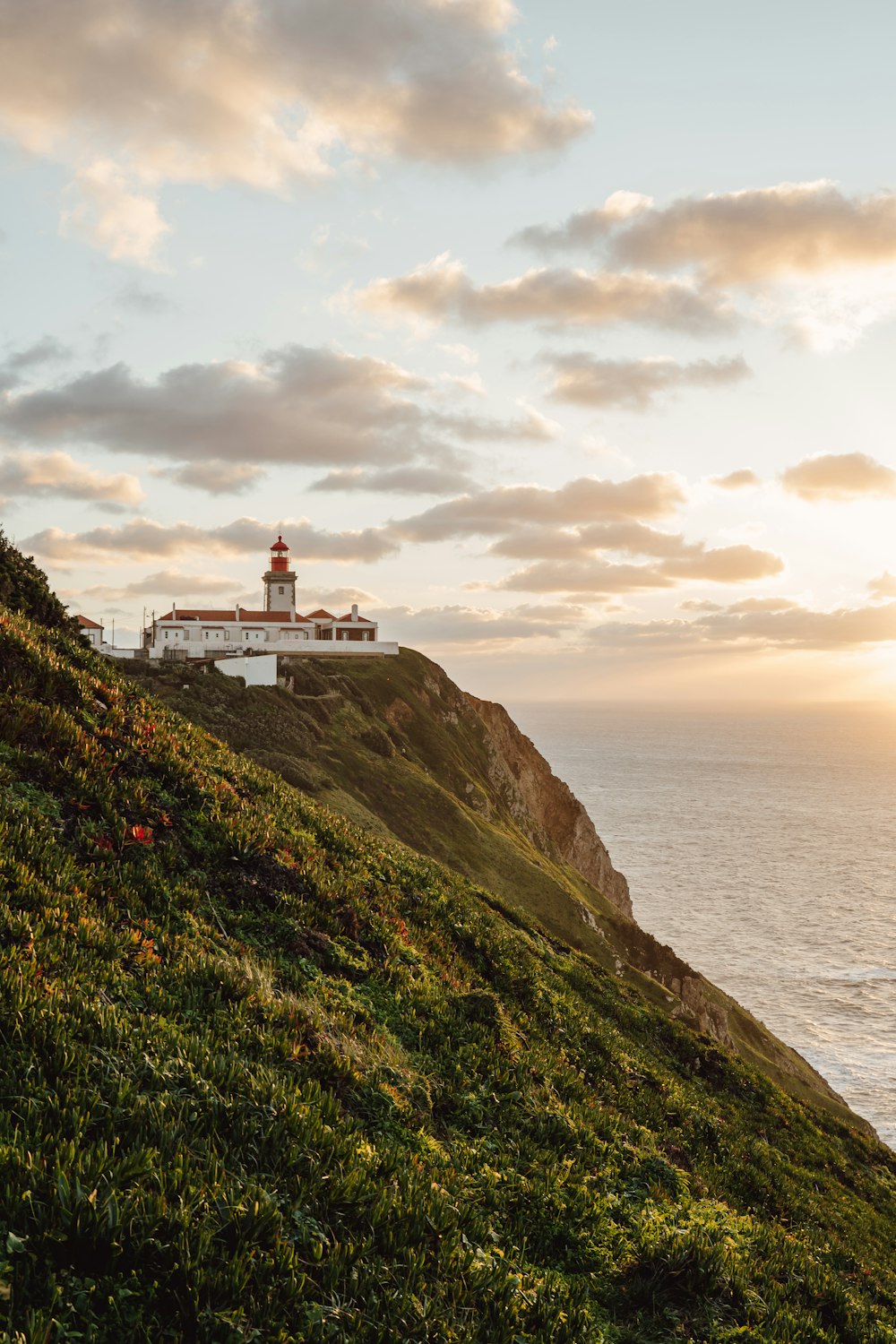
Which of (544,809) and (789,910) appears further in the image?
(789,910)

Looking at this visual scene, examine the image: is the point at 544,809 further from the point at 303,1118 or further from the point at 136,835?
the point at 303,1118

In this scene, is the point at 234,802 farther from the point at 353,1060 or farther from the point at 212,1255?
the point at 212,1255

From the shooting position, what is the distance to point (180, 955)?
8.91 m

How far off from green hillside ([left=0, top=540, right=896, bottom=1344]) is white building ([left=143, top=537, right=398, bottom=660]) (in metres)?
75.7

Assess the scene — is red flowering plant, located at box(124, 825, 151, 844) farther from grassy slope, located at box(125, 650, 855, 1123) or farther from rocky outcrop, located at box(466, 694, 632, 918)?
rocky outcrop, located at box(466, 694, 632, 918)

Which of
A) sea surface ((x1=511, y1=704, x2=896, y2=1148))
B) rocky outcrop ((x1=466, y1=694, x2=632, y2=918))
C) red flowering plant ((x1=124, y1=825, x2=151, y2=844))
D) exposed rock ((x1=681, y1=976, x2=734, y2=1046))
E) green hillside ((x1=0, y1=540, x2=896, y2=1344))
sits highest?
red flowering plant ((x1=124, y1=825, x2=151, y2=844))

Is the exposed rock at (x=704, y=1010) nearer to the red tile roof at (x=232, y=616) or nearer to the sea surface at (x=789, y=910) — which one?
the sea surface at (x=789, y=910)

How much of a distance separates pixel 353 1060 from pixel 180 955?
2456 millimetres

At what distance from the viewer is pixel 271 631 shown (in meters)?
101

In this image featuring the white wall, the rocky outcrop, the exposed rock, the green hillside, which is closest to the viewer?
the green hillside

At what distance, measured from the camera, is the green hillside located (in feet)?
16.3

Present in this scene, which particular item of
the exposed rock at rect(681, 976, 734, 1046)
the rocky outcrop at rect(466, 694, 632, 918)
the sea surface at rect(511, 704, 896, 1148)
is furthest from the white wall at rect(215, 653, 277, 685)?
the sea surface at rect(511, 704, 896, 1148)

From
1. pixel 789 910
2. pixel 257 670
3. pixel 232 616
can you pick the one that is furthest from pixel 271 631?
pixel 789 910

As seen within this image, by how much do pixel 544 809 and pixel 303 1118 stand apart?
77.3m
